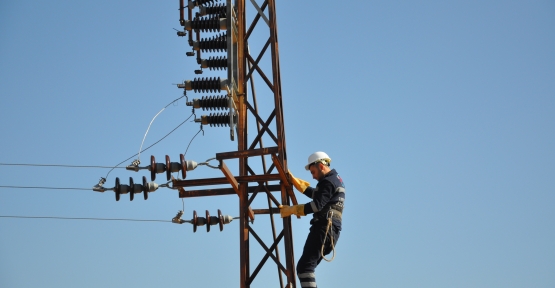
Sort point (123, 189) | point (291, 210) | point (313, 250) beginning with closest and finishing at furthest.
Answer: point (313, 250) < point (291, 210) < point (123, 189)

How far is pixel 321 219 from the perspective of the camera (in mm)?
9805

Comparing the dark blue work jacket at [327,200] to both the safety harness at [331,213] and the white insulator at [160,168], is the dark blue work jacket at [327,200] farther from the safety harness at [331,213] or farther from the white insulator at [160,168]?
the white insulator at [160,168]

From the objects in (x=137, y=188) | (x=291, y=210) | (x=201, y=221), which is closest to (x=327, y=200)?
(x=291, y=210)

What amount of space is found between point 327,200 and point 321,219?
285 millimetres

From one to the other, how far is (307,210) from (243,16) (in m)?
3.20

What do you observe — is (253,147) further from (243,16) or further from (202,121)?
(243,16)

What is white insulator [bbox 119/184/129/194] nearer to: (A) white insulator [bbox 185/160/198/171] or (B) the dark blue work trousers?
(A) white insulator [bbox 185/160/198/171]

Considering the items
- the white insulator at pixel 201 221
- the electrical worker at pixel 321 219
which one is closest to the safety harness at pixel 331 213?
the electrical worker at pixel 321 219

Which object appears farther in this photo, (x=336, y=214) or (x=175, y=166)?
(x=175, y=166)

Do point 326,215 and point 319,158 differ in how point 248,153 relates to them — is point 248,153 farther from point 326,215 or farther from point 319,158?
point 326,215

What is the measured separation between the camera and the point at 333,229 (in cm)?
980

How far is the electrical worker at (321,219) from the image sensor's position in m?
9.62

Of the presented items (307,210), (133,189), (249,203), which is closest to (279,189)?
(249,203)

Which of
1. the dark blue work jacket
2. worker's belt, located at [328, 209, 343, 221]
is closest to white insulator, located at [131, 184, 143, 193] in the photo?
the dark blue work jacket
